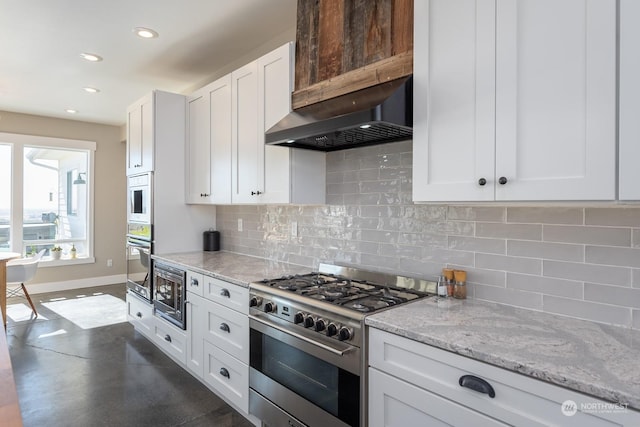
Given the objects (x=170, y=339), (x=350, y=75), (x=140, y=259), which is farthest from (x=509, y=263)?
(x=140, y=259)

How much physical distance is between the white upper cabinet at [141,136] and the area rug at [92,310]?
6.11 ft

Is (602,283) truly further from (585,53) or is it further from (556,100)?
(585,53)

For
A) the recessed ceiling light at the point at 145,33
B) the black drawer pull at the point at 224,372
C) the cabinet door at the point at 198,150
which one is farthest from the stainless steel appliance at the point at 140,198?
the black drawer pull at the point at 224,372

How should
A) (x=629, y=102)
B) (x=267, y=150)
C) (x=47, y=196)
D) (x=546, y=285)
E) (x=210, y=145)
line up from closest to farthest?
(x=629, y=102) → (x=546, y=285) → (x=267, y=150) → (x=210, y=145) → (x=47, y=196)

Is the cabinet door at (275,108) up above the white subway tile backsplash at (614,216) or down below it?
above

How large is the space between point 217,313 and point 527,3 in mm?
2462

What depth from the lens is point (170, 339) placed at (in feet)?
10.8

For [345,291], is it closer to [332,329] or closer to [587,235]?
[332,329]

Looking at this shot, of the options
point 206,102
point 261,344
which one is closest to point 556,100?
point 261,344

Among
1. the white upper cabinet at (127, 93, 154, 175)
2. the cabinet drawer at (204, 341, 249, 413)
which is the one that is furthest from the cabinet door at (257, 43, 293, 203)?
the white upper cabinet at (127, 93, 154, 175)

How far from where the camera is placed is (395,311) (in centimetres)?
174

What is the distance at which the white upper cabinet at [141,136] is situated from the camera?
3.65m

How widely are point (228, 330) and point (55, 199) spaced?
537 cm

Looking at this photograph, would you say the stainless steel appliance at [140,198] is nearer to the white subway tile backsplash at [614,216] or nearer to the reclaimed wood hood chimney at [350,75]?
the reclaimed wood hood chimney at [350,75]
